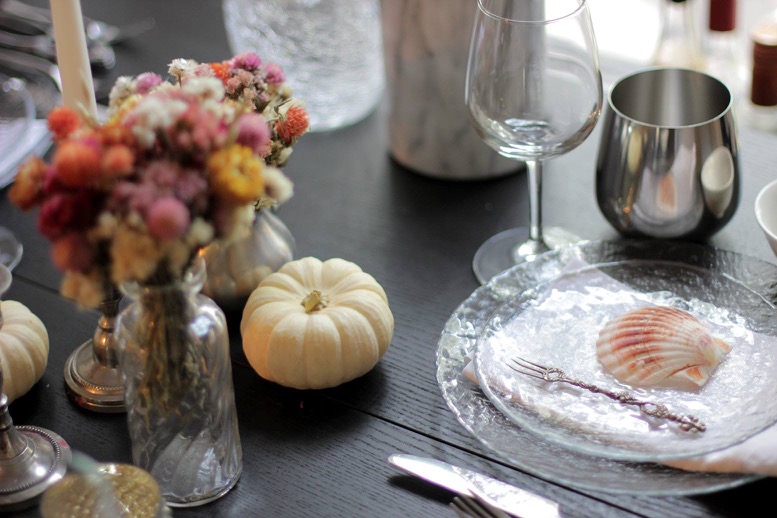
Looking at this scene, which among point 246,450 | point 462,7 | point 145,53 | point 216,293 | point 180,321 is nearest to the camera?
point 180,321

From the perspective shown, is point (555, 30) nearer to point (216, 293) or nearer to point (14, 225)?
point (216, 293)

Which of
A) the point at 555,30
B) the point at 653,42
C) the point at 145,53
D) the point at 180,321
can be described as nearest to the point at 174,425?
the point at 180,321

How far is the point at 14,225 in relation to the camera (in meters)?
0.97

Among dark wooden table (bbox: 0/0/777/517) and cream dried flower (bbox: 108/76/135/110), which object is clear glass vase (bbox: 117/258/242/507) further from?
cream dried flower (bbox: 108/76/135/110)

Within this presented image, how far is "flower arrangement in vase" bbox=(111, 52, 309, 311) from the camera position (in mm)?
659

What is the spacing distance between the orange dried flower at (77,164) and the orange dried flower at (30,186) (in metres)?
0.03

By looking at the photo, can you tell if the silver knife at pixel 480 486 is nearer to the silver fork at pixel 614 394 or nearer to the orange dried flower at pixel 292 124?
the silver fork at pixel 614 394

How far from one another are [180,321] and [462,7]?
0.47m

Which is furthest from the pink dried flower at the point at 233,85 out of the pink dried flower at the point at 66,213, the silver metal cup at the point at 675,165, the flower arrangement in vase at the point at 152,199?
the silver metal cup at the point at 675,165

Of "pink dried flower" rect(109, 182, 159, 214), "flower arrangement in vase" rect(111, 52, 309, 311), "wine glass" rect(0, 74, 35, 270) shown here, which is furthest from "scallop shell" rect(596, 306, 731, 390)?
"wine glass" rect(0, 74, 35, 270)

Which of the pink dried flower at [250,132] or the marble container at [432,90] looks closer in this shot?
the pink dried flower at [250,132]

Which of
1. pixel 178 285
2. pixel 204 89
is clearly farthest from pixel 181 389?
pixel 204 89

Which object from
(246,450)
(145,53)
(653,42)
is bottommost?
(653,42)

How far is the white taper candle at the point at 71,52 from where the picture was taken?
673mm
